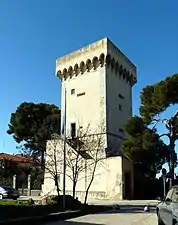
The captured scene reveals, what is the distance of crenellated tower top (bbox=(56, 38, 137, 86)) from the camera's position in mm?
40697

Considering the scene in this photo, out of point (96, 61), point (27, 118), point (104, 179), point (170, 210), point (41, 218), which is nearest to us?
point (170, 210)

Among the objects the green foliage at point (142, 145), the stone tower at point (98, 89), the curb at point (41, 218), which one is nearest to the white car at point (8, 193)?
the stone tower at point (98, 89)

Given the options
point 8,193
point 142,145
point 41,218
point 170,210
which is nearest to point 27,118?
point 8,193

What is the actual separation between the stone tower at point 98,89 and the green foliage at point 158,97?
4774 millimetres

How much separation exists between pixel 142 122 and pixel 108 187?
7.13 metres

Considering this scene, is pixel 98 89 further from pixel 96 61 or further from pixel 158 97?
pixel 158 97

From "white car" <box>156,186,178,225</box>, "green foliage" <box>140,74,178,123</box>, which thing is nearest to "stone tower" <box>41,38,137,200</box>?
"green foliage" <box>140,74,178,123</box>

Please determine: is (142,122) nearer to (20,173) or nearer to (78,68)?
(78,68)

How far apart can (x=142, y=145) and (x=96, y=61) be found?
472 inches

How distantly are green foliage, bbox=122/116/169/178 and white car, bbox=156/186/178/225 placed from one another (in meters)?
21.8

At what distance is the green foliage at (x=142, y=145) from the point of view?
112ft

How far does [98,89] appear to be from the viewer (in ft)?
133

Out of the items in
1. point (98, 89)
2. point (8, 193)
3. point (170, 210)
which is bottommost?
point (8, 193)

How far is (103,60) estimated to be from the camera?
40.5 meters
